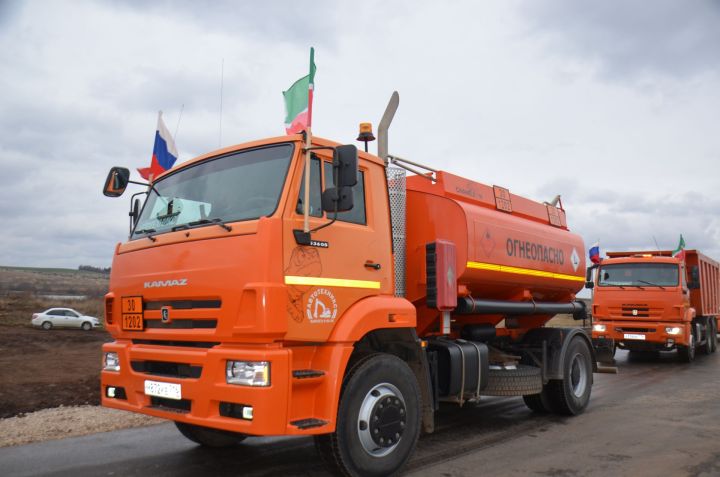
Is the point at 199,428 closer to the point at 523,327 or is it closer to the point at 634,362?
the point at 523,327

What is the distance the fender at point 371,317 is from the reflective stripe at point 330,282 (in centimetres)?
12

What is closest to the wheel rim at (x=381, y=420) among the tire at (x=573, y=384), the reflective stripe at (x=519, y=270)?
the reflective stripe at (x=519, y=270)

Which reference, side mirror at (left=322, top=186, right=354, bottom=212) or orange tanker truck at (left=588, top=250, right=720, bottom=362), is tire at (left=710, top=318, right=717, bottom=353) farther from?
side mirror at (left=322, top=186, right=354, bottom=212)

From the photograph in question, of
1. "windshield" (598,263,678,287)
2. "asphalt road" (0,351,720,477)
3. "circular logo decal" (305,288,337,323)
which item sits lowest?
"asphalt road" (0,351,720,477)

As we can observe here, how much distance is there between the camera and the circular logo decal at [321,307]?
4.30 meters

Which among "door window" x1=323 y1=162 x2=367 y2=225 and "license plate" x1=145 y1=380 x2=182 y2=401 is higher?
"door window" x1=323 y1=162 x2=367 y2=225

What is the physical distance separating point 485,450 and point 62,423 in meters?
4.88

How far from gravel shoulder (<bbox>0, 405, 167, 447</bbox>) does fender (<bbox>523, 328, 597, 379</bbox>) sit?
488 centimetres

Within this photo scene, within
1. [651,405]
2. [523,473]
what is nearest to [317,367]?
[523,473]

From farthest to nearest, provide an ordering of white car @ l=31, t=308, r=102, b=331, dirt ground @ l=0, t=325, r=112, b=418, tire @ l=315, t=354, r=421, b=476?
white car @ l=31, t=308, r=102, b=331 → dirt ground @ l=0, t=325, r=112, b=418 → tire @ l=315, t=354, r=421, b=476

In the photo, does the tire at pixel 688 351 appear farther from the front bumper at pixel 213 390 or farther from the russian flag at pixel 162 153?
the front bumper at pixel 213 390

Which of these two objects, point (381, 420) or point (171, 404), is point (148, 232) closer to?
point (171, 404)

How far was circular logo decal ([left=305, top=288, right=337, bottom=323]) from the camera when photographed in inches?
169

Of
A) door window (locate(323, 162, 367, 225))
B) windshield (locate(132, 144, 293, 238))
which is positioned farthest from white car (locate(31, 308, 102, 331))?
door window (locate(323, 162, 367, 225))
